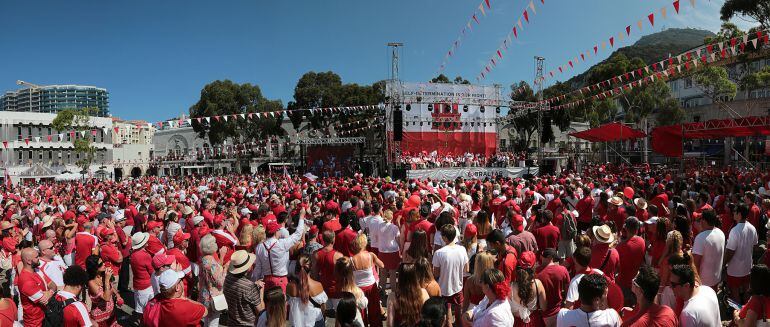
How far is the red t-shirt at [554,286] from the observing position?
12.5 feet

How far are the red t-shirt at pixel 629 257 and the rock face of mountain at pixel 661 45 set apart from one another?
300 ft

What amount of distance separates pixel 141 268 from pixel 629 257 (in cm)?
556

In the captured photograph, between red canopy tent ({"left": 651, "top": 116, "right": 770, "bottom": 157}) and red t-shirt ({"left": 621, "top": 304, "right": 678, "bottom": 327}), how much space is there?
16699 millimetres

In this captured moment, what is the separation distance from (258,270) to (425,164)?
74.6 feet

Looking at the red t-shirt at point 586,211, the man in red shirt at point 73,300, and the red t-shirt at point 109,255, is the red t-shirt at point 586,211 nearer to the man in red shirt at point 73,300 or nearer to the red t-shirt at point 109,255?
the red t-shirt at point 109,255

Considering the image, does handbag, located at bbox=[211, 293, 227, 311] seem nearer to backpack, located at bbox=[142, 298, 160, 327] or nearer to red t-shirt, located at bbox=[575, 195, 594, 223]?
backpack, located at bbox=[142, 298, 160, 327]

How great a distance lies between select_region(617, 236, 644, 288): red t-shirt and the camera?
488cm

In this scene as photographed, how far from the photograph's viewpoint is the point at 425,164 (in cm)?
2769

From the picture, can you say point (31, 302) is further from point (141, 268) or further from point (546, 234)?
point (546, 234)

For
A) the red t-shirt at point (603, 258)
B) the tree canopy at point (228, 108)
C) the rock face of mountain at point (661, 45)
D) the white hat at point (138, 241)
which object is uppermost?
the rock face of mountain at point (661, 45)

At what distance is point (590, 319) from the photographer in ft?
9.62

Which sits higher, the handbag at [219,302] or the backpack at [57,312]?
the backpack at [57,312]

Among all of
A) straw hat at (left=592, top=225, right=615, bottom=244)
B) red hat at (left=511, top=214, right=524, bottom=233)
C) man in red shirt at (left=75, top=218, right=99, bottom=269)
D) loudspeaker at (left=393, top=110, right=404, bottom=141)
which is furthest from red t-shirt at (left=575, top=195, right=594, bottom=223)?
loudspeaker at (left=393, top=110, right=404, bottom=141)

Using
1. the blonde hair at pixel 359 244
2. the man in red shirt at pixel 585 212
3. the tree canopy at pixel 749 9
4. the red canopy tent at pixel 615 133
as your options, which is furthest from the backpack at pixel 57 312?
the tree canopy at pixel 749 9
